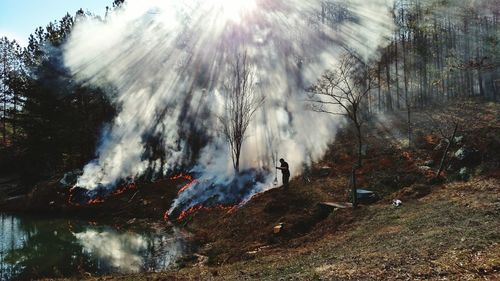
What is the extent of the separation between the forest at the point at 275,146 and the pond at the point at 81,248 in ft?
0.74

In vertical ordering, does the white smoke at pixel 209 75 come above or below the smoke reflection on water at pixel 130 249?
above

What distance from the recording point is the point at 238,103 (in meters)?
32.0

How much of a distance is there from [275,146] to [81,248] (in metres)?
16.1

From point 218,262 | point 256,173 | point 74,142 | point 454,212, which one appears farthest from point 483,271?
point 74,142

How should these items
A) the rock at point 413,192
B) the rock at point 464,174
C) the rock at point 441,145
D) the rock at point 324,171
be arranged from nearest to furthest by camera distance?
the rock at point 413,192 → the rock at point 464,174 → the rock at point 441,145 → the rock at point 324,171

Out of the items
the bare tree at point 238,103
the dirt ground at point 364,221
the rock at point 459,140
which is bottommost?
the dirt ground at point 364,221

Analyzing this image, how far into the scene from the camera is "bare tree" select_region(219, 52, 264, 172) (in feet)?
98.1

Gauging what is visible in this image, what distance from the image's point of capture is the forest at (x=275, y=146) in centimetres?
1430

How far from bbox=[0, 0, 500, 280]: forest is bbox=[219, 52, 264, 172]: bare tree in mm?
245

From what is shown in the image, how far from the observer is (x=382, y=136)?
34.7 m

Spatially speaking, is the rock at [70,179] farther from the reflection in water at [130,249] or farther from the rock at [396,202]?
the rock at [396,202]

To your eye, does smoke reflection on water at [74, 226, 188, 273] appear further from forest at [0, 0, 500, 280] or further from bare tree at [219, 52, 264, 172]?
bare tree at [219, 52, 264, 172]

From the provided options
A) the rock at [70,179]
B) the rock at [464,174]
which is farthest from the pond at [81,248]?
the rock at [464,174]

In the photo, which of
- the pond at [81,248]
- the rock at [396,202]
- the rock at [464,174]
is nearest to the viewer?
the pond at [81,248]
